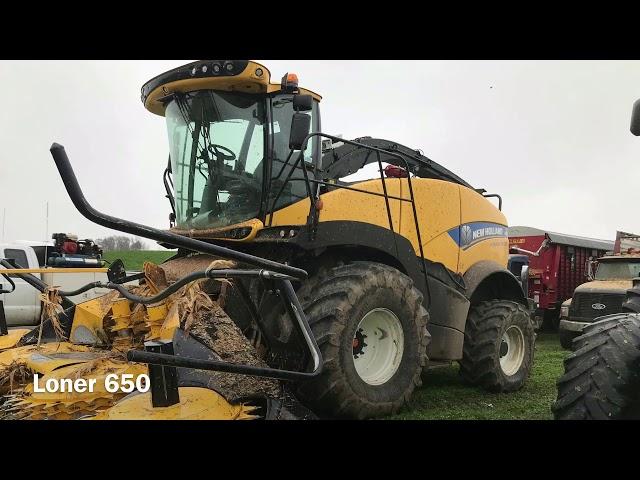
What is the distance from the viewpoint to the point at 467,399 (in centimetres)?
601

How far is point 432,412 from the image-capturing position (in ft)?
17.3

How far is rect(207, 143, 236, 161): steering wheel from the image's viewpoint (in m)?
5.02

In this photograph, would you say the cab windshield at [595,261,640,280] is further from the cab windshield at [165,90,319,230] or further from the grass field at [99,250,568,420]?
the cab windshield at [165,90,319,230]

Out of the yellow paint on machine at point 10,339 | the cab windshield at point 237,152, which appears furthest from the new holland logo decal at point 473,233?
the yellow paint on machine at point 10,339

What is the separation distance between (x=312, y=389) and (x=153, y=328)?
4.32 feet

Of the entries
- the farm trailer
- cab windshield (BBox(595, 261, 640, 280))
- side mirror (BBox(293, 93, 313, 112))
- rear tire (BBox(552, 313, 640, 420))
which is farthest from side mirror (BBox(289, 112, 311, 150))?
the farm trailer

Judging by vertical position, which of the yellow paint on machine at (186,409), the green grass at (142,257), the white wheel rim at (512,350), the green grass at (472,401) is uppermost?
the green grass at (142,257)

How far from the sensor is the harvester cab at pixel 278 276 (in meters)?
3.91

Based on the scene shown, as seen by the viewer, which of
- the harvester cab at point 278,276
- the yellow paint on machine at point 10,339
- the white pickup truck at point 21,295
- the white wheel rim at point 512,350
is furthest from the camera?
the white pickup truck at point 21,295

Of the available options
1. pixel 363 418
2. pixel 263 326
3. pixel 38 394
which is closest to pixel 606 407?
pixel 363 418

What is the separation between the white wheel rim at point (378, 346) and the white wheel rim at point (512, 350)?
2304 mm

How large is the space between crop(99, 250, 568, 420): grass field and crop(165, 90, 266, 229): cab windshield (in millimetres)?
949

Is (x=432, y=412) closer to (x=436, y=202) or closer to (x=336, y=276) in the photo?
(x=336, y=276)

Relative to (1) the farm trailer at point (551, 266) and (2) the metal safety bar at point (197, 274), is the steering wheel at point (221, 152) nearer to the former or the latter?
(2) the metal safety bar at point (197, 274)
